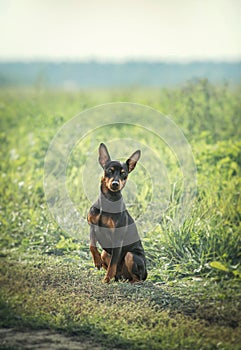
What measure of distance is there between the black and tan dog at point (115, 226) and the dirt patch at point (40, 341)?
72 centimetres

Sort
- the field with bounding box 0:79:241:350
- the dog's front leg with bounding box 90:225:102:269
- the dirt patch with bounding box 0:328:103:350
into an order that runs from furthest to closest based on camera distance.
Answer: the dog's front leg with bounding box 90:225:102:269, the field with bounding box 0:79:241:350, the dirt patch with bounding box 0:328:103:350

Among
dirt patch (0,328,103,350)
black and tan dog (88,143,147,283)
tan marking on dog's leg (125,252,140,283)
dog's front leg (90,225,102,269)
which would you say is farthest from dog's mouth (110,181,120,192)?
dirt patch (0,328,103,350)

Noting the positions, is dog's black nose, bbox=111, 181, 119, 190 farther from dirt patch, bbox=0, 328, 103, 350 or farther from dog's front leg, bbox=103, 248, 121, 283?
dirt patch, bbox=0, 328, 103, 350

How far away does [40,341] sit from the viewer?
4418 millimetres

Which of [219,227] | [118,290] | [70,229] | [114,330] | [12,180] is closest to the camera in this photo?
[114,330]

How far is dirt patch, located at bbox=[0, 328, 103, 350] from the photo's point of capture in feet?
14.3

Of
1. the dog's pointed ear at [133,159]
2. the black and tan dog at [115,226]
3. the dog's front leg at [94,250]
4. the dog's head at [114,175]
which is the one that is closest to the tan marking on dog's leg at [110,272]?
the black and tan dog at [115,226]

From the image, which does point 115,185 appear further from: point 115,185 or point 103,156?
point 103,156

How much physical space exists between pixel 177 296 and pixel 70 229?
58.8 inches

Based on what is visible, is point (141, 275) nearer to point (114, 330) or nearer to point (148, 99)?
point (114, 330)

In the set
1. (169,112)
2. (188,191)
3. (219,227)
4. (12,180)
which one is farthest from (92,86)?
(219,227)

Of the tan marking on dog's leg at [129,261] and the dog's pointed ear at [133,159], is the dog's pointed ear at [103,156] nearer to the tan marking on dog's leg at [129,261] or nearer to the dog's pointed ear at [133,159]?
the dog's pointed ear at [133,159]

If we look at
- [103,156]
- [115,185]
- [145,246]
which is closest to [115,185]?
[115,185]

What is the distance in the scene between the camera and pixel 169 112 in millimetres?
8914
